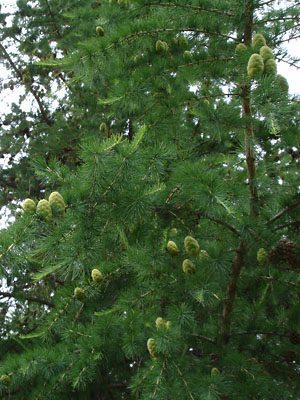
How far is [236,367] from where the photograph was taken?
2402 mm

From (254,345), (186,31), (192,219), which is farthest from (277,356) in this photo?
(186,31)

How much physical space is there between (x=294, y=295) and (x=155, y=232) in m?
1.00

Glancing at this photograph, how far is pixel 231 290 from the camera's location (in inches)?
101

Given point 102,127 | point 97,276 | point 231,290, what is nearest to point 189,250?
point 231,290

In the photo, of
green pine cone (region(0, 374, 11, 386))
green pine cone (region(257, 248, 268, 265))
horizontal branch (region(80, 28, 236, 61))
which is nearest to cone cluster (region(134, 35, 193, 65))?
horizontal branch (region(80, 28, 236, 61))

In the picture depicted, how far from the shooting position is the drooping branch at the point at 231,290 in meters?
2.44

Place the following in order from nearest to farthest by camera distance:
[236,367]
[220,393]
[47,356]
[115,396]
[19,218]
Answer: [19,218]
[220,393]
[236,367]
[47,356]
[115,396]

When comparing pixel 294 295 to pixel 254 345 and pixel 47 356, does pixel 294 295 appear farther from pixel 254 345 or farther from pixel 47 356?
pixel 47 356

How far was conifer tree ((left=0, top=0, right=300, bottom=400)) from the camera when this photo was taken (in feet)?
6.59

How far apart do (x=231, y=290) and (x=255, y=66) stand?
1295 mm

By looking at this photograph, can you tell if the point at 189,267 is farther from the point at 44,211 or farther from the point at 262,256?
the point at 44,211

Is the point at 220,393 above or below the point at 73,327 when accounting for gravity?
below

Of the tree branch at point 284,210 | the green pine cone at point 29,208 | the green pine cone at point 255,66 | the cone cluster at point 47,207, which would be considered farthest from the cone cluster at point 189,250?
the green pine cone at point 255,66

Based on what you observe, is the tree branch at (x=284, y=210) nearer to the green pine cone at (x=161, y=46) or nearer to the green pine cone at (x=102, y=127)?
the green pine cone at (x=161, y=46)
